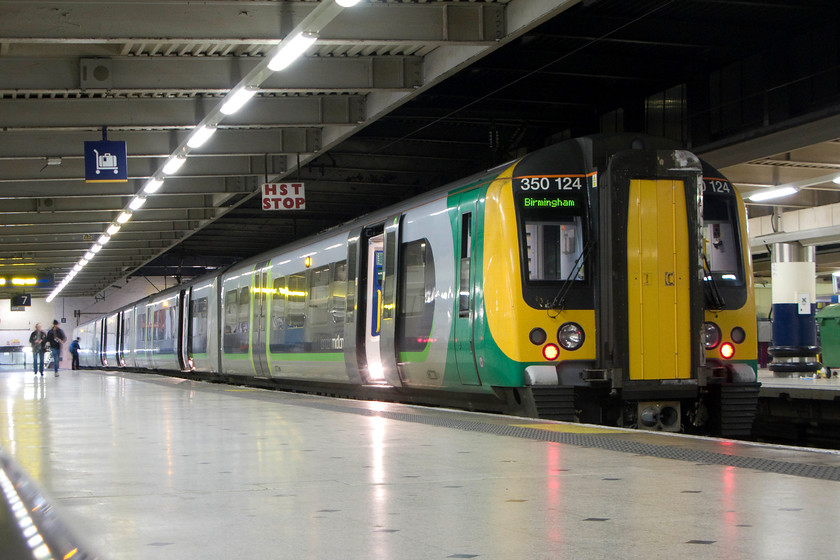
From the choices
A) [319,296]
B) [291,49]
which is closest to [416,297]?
[291,49]

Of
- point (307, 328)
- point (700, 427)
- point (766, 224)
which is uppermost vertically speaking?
point (766, 224)

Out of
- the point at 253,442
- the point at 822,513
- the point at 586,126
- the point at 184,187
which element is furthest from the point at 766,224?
the point at 822,513

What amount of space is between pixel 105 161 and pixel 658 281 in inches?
387

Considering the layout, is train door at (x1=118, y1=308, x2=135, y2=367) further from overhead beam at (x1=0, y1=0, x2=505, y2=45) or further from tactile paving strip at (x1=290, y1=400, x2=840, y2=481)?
tactile paving strip at (x1=290, y1=400, x2=840, y2=481)

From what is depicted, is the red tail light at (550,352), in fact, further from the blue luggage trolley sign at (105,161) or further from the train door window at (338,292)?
the blue luggage trolley sign at (105,161)

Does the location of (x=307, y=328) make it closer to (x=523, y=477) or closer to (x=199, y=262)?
(x=523, y=477)

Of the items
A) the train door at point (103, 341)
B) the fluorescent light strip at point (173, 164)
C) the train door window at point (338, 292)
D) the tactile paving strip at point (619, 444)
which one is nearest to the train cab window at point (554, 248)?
the tactile paving strip at point (619, 444)

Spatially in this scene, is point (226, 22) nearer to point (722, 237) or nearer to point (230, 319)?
point (722, 237)

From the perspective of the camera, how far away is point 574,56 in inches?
619

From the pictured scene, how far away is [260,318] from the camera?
61.3ft

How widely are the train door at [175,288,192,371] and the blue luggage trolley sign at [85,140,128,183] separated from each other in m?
10.3

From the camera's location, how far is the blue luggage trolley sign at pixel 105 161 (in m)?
15.7

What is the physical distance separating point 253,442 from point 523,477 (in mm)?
2588

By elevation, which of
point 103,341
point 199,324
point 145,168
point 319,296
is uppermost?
point 145,168
